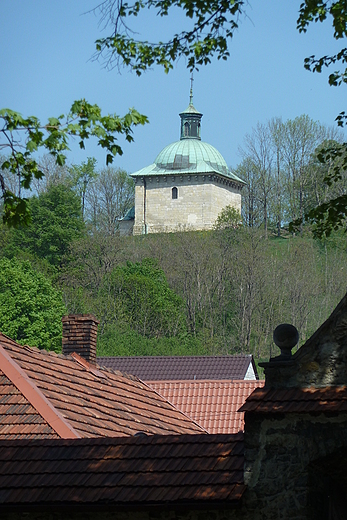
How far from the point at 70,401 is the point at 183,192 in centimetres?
8735

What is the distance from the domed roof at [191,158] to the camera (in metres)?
102

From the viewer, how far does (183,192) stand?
331 ft

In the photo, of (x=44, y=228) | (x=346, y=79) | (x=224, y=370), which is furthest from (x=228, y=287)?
(x=346, y=79)

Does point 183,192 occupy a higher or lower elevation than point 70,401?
higher

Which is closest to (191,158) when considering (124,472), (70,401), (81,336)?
(81,336)

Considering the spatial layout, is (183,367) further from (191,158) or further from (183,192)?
(191,158)

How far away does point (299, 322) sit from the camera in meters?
71.2

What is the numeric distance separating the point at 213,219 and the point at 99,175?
10.9 meters

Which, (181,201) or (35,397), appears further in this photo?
(181,201)

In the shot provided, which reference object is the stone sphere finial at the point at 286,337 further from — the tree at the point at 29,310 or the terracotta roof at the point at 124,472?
the tree at the point at 29,310

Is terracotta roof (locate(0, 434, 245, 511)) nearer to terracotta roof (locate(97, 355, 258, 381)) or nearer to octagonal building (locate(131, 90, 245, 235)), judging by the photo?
terracotta roof (locate(97, 355, 258, 381))

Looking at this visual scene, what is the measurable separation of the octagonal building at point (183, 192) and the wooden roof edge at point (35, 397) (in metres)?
83.3

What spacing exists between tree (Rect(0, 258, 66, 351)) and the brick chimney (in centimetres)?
→ 3737

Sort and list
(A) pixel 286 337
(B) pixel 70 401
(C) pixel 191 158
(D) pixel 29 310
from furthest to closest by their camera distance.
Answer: (C) pixel 191 158 → (D) pixel 29 310 → (B) pixel 70 401 → (A) pixel 286 337
